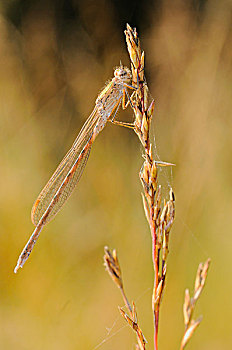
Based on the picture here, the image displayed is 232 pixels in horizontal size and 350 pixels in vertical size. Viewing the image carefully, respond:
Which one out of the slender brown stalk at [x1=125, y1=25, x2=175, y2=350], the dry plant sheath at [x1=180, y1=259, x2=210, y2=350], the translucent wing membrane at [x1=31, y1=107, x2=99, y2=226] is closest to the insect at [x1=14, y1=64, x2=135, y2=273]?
the translucent wing membrane at [x1=31, y1=107, x2=99, y2=226]

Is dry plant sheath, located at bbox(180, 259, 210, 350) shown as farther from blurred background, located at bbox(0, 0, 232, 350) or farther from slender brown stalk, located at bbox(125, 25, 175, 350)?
blurred background, located at bbox(0, 0, 232, 350)

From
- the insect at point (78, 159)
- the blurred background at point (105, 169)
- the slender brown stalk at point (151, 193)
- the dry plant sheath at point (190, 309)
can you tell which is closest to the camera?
the dry plant sheath at point (190, 309)

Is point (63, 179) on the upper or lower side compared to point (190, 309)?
upper

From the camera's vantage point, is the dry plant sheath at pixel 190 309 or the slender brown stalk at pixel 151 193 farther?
the slender brown stalk at pixel 151 193

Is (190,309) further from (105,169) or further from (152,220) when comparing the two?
(105,169)

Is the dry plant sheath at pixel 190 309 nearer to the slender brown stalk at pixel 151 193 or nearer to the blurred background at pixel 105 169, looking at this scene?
the slender brown stalk at pixel 151 193

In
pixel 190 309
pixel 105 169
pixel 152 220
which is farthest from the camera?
pixel 105 169

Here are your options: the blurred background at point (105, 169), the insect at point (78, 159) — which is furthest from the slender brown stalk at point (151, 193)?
the blurred background at point (105, 169)

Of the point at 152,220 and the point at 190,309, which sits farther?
the point at 152,220

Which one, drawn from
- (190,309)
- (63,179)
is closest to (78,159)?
(63,179)
